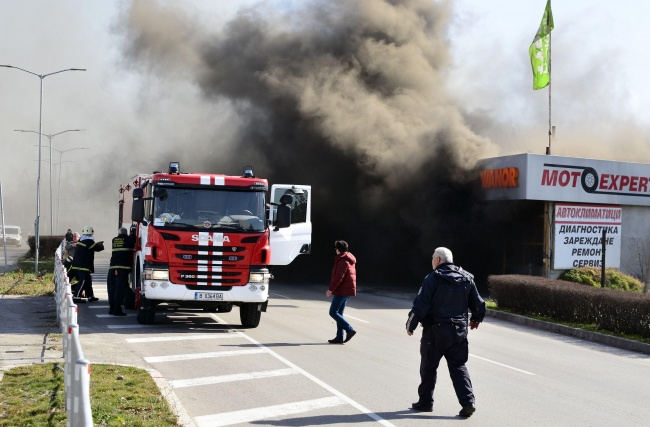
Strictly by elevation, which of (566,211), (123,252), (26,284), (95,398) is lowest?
(26,284)

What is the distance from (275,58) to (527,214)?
40.7 ft

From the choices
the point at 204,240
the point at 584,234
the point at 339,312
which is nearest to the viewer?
the point at 339,312

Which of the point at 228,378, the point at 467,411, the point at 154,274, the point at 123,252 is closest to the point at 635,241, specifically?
the point at 123,252

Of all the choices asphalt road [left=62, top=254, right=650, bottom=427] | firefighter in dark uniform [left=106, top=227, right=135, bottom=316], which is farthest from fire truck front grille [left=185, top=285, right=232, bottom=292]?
firefighter in dark uniform [left=106, top=227, right=135, bottom=316]

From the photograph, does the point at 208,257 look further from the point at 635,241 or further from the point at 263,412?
the point at 635,241

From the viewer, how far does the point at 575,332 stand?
16.0 metres

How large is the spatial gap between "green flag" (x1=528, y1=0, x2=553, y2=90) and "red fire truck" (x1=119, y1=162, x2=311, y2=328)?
1934 cm

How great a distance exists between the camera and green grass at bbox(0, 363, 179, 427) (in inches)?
274

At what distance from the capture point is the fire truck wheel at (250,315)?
14.2m

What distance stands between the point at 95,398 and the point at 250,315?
661cm

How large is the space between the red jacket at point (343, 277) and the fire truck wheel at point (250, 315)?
2.14m

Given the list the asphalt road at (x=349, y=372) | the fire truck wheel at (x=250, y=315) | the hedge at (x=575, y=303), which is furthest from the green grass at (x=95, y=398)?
the hedge at (x=575, y=303)

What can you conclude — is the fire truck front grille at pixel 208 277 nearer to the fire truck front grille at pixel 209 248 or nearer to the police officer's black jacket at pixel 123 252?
the fire truck front grille at pixel 209 248

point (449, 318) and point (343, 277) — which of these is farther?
point (343, 277)
